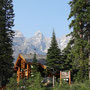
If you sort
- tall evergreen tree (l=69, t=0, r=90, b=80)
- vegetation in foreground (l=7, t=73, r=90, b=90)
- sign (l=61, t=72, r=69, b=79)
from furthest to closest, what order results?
sign (l=61, t=72, r=69, b=79)
tall evergreen tree (l=69, t=0, r=90, b=80)
vegetation in foreground (l=7, t=73, r=90, b=90)

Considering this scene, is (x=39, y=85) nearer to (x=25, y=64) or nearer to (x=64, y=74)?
(x=64, y=74)

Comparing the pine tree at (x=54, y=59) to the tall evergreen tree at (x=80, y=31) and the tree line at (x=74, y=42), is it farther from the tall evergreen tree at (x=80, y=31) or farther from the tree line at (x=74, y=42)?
the tall evergreen tree at (x=80, y=31)

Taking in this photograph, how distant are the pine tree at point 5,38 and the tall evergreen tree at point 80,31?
1039cm

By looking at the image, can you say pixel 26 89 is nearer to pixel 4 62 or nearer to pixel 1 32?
pixel 4 62

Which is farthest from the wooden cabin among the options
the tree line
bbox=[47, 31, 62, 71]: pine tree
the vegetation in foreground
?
the vegetation in foreground

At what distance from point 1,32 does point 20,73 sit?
1469 centimetres

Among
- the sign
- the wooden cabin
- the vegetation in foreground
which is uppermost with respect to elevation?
the wooden cabin

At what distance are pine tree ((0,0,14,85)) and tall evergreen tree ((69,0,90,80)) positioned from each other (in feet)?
34.1

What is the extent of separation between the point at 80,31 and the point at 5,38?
11.7 m

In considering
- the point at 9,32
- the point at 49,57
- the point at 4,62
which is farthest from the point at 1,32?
the point at 49,57

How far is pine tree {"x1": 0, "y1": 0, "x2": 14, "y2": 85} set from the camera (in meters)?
27.2

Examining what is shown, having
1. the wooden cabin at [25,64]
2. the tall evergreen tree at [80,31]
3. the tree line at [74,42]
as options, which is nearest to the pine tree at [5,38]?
the tree line at [74,42]

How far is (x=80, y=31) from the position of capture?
2538 cm

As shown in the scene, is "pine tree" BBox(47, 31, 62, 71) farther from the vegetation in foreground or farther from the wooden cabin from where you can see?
the vegetation in foreground
